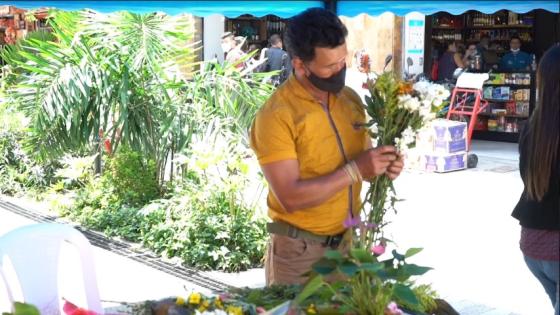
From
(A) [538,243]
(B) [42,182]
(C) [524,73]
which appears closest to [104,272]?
(B) [42,182]

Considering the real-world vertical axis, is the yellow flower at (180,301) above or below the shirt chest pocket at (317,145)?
below

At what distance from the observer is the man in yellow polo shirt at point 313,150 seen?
9.01 feet

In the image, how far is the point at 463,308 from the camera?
531cm

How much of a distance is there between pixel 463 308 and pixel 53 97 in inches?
158

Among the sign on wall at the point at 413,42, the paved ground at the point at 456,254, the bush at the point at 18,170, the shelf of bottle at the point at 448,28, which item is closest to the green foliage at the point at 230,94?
the paved ground at the point at 456,254

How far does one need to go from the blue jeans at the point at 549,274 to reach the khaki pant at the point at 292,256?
74cm

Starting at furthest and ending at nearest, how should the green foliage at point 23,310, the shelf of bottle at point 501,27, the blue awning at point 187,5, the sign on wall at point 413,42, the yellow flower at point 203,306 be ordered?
the shelf of bottle at point 501,27 < the sign on wall at point 413,42 < the blue awning at point 187,5 < the yellow flower at point 203,306 < the green foliage at point 23,310

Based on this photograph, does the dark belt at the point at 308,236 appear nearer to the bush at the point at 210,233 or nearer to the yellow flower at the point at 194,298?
the yellow flower at the point at 194,298

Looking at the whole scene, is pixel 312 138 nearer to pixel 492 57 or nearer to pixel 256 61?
pixel 256 61

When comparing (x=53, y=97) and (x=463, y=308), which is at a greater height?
(x=53, y=97)

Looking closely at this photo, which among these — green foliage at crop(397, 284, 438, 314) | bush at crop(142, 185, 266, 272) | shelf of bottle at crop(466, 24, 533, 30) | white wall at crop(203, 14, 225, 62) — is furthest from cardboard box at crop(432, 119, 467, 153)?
green foliage at crop(397, 284, 438, 314)

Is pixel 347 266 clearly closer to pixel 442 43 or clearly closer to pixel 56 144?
pixel 56 144

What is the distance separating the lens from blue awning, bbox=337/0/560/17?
129 inches

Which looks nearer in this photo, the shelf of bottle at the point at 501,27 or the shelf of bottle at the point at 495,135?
the shelf of bottle at the point at 495,135
